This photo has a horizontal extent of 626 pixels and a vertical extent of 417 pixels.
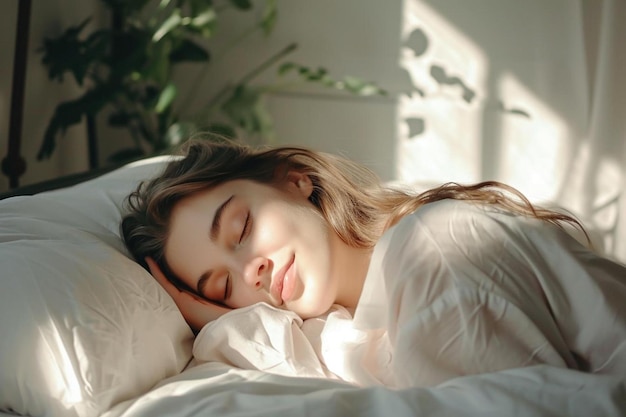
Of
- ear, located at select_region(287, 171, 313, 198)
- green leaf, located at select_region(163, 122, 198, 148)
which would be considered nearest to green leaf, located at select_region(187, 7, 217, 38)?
green leaf, located at select_region(163, 122, 198, 148)

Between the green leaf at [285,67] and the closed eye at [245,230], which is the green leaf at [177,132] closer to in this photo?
the green leaf at [285,67]

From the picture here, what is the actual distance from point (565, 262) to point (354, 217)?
0.42 meters

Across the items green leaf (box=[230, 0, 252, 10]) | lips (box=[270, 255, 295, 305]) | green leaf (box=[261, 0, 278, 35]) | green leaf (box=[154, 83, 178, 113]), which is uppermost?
green leaf (box=[230, 0, 252, 10])

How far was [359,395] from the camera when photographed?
845 millimetres

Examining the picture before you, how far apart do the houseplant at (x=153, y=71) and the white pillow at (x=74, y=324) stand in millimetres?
1622

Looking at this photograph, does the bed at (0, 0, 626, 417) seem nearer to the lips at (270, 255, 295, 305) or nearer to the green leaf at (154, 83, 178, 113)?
Result: the lips at (270, 255, 295, 305)

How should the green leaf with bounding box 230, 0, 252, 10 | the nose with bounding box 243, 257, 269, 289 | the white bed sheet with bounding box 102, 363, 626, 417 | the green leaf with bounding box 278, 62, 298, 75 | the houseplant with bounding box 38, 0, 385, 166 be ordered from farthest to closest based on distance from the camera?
the green leaf with bounding box 278, 62, 298, 75 → the green leaf with bounding box 230, 0, 252, 10 → the houseplant with bounding box 38, 0, 385, 166 → the nose with bounding box 243, 257, 269, 289 → the white bed sheet with bounding box 102, 363, 626, 417

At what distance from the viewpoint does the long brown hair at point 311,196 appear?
4.29 ft

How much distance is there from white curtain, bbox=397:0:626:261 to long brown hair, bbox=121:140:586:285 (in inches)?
66.9

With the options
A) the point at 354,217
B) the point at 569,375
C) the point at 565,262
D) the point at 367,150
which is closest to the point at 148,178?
the point at 354,217

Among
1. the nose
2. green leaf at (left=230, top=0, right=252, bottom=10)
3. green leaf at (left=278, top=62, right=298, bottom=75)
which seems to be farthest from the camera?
green leaf at (left=278, top=62, right=298, bottom=75)

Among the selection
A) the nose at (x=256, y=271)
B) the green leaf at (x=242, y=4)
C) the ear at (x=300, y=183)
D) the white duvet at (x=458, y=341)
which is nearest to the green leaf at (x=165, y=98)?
the green leaf at (x=242, y=4)

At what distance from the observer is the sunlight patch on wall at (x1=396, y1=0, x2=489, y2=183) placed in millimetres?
3221

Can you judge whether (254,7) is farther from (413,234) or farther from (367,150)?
(413,234)
